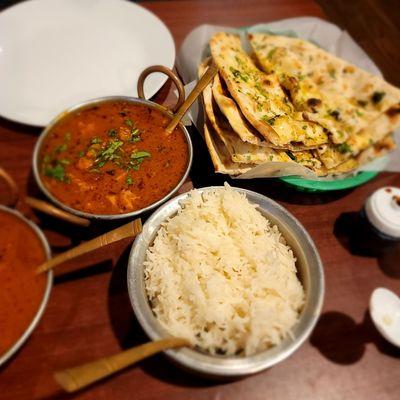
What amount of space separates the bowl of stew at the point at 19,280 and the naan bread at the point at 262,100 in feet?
3.37

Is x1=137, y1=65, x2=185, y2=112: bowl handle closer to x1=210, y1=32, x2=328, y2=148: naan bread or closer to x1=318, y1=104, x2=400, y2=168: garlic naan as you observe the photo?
x1=210, y1=32, x2=328, y2=148: naan bread

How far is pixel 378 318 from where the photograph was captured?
49.3 inches

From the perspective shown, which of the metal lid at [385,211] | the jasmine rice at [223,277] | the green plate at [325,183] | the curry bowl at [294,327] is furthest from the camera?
the green plate at [325,183]

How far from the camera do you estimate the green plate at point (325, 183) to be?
1567mm

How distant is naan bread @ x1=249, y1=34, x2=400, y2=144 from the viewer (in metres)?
1.83

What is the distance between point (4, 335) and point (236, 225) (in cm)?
81

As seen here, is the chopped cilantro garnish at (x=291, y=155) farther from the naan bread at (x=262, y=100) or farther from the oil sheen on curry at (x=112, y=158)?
the oil sheen on curry at (x=112, y=158)

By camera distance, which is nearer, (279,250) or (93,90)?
(279,250)

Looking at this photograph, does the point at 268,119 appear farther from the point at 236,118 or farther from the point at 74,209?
the point at 74,209

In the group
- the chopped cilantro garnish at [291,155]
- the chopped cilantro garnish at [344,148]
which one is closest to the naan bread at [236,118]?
the chopped cilantro garnish at [291,155]

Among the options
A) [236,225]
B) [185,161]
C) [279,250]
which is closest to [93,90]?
[185,161]

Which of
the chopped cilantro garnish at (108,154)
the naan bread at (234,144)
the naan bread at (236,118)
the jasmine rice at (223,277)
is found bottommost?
the jasmine rice at (223,277)

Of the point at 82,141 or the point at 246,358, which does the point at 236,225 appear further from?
the point at 82,141

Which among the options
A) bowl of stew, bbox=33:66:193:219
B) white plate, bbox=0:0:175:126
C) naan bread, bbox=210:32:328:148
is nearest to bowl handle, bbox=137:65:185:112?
bowl of stew, bbox=33:66:193:219
